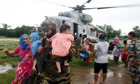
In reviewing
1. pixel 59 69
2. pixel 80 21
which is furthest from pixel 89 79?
pixel 80 21

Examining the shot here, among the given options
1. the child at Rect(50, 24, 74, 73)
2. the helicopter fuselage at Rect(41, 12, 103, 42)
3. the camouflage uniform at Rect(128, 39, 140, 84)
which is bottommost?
the camouflage uniform at Rect(128, 39, 140, 84)

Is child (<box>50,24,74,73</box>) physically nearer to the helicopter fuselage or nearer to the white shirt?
the white shirt

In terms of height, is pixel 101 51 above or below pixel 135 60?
above

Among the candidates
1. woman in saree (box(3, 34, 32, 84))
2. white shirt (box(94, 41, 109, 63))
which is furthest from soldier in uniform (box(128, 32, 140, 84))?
woman in saree (box(3, 34, 32, 84))

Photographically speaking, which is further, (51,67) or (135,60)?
(135,60)

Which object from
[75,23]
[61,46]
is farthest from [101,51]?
[75,23]

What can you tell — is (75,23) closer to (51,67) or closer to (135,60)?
(135,60)

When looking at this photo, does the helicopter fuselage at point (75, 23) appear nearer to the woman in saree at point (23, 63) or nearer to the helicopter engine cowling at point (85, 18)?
the helicopter engine cowling at point (85, 18)

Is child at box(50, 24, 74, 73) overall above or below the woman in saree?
above

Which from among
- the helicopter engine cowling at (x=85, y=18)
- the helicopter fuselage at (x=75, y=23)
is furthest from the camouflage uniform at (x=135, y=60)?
the helicopter engine cowling at (x=85, y=18)

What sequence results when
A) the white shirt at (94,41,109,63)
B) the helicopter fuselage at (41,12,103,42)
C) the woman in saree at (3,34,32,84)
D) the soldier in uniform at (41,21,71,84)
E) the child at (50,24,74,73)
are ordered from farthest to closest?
the helicopter fuselage at (41,12,103,42) < the white shirt at (94,41,109,63) < the woman in saree at (3,34,32,84) < the soldier in uniform at (41,21,71,84) < the child at (50,24,74,73)

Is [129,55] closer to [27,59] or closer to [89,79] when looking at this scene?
[89,79]

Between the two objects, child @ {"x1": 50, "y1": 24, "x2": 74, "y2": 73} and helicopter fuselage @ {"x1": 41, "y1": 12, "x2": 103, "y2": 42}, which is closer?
child @ {"x1": 50, "y1": 24, "x2": 74, "y2": 73}

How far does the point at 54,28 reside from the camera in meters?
2.01
